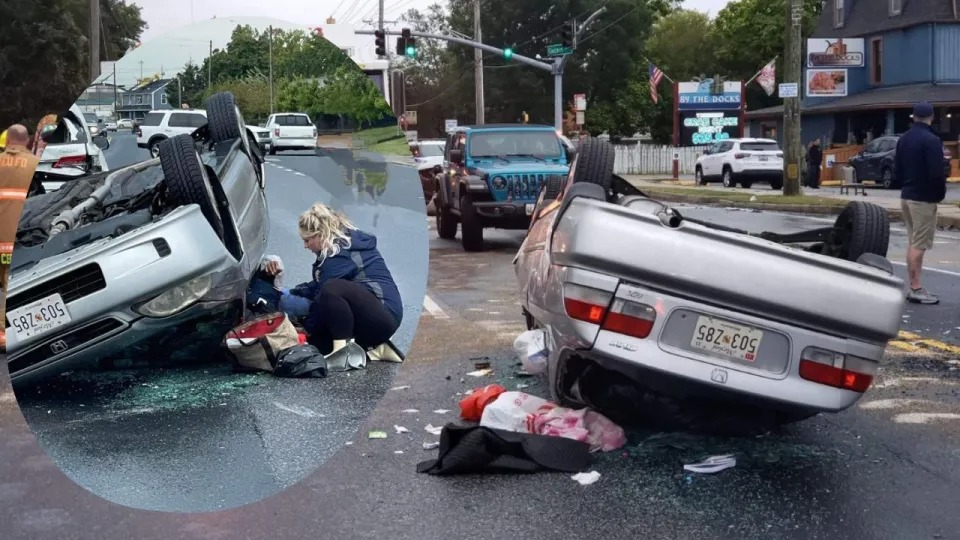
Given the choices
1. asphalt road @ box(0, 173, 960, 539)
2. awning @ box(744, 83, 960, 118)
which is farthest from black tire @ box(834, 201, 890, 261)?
awning @ box(744, 83, 960, 118)

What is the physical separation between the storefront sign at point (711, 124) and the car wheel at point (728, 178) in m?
14.4

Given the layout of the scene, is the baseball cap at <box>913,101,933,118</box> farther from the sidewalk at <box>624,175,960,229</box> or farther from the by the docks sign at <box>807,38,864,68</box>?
the by the docks sign at <box>807,38,864,68</box>

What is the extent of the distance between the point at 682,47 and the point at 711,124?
33724 millimetres

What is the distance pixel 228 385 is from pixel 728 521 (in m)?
2.67

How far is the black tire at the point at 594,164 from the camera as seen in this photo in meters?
6.09

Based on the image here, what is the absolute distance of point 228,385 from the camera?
2.34 meters

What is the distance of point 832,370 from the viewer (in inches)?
192

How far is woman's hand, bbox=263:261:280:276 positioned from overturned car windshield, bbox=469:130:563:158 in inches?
548

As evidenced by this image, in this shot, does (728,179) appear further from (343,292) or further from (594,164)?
(343,292)

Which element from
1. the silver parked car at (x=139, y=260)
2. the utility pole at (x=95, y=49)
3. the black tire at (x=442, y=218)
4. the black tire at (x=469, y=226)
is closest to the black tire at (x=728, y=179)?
the black tire at (x=469, y=226)

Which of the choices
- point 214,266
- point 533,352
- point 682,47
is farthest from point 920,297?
point 682,47

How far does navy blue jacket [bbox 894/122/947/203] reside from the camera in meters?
10.8

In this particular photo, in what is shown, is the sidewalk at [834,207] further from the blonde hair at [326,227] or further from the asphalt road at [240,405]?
the blonde hair at [326,227]

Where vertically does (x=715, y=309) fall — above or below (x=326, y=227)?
below
